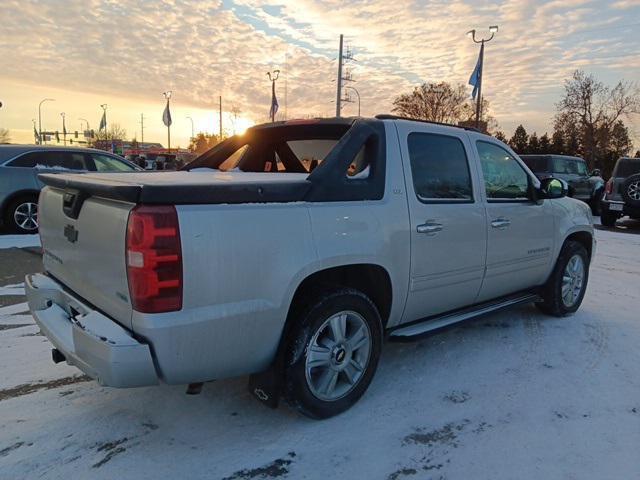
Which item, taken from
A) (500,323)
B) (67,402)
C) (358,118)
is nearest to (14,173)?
(67,402)

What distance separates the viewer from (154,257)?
2.16 m

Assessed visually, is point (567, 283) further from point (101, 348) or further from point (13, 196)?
point (13, 196)

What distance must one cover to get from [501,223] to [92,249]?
9.88ft

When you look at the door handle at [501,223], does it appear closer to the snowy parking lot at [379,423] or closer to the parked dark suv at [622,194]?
the snowy parking lot at [379,423]

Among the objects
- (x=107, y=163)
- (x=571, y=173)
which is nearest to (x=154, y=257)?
(x=107, y=163)

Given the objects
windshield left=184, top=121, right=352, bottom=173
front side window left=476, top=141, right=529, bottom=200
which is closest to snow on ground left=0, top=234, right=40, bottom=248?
windshield left=184, top=121, right=352, bottom=173

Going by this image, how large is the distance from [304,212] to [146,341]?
1018 millimetres

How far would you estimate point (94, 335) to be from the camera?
2275 millimetres

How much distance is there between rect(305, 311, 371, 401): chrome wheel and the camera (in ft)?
9.25

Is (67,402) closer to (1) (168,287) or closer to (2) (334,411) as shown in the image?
(1) (168,287)

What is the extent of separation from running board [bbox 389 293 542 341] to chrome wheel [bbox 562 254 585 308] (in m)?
0.67

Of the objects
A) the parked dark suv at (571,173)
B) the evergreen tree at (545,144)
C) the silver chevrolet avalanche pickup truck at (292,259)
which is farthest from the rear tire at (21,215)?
the evergreen tree at (545,144)

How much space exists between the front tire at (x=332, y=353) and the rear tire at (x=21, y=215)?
315 inches

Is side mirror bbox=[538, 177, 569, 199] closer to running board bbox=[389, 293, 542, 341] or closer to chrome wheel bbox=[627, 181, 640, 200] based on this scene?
running board bbox=[389, 293, 542, 341]
